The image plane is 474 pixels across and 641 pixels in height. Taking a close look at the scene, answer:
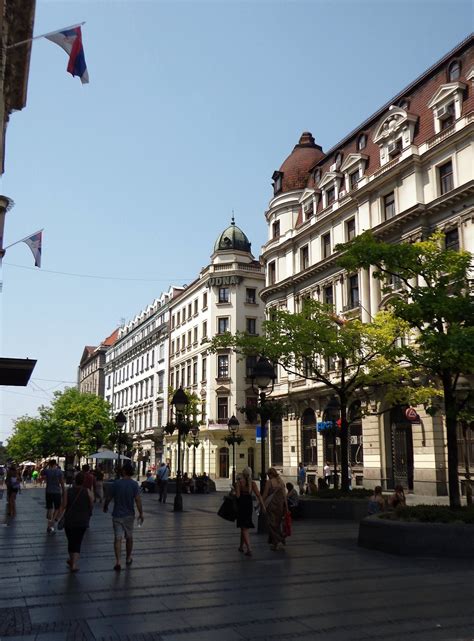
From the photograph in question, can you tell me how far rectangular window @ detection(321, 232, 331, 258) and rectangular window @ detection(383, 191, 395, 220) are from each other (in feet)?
19.8

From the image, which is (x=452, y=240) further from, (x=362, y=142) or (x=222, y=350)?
(x=222, y=350)

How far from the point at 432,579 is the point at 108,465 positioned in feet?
267

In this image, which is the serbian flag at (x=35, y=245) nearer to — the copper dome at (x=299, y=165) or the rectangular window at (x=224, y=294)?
the copper dome at (x=299, y=165)

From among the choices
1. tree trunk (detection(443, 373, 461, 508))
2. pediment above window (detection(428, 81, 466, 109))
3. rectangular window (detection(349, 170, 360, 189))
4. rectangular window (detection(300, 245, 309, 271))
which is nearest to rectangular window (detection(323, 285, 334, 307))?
rectangular window (detection(300, 245, 309, 271))

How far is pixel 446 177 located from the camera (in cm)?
3262

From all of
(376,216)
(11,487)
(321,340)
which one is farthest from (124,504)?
(376,216)

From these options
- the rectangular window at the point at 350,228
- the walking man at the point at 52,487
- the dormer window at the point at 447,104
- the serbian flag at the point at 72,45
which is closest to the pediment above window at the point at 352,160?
the rectangular window at the point at 350,228

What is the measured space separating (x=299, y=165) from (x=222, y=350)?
1860 centimetres

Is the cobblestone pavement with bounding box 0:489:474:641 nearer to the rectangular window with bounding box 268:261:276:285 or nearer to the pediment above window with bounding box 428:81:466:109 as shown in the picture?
the pediment above window with bounding box 428:81:466:109

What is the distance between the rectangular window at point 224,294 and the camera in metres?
62.0

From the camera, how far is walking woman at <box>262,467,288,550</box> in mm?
13281

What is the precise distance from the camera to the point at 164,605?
814 centimetres

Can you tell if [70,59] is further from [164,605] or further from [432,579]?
[432,579]

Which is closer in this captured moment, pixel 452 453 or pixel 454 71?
pixel 452 453
